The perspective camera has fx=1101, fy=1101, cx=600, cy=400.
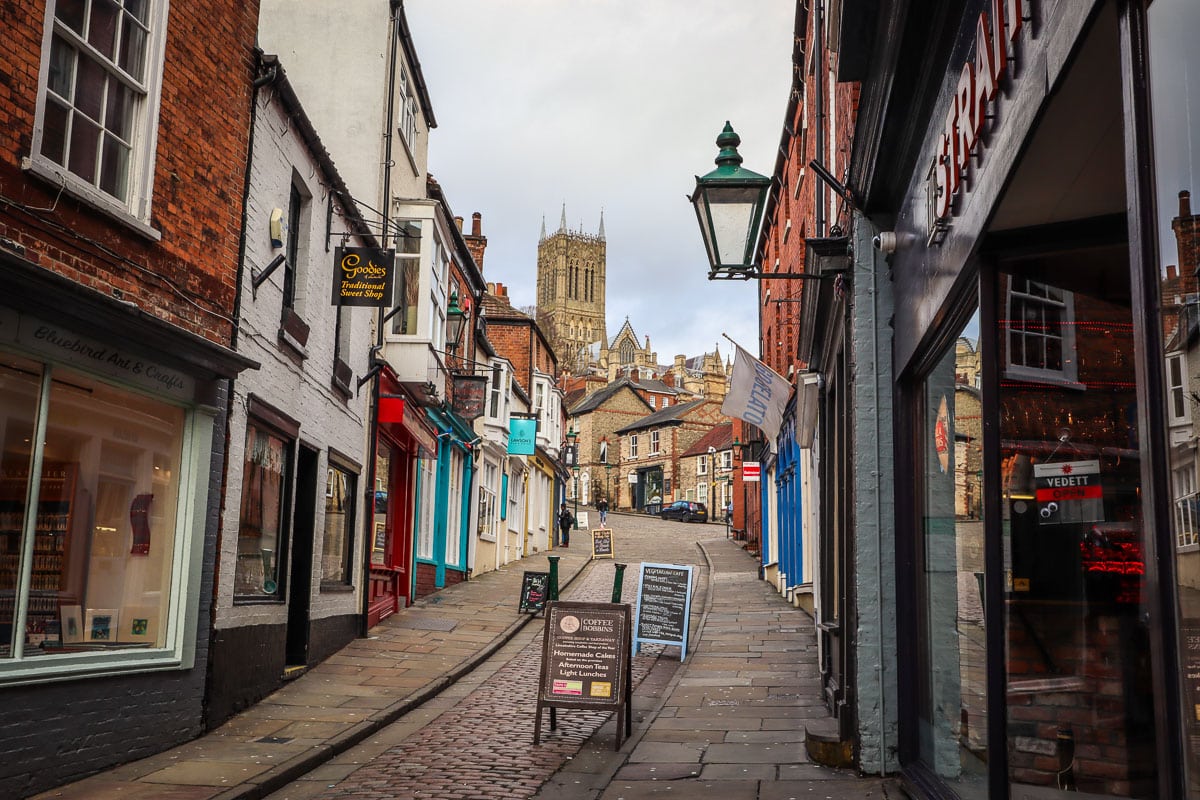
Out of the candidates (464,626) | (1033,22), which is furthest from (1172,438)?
(464,626)

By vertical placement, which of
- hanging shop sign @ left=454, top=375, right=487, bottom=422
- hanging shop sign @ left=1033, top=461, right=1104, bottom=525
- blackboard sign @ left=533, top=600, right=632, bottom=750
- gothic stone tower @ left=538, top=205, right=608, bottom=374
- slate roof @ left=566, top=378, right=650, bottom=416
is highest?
gothic stone tower @ left=538, top=205, right=608, bottom=374

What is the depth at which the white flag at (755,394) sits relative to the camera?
12891mm

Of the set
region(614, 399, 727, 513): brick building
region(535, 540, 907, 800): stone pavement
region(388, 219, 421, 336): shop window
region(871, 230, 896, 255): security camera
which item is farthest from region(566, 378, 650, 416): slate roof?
region(871, 230, 896, 255): security camera

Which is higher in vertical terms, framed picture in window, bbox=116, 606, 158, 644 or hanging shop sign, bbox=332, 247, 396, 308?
hanging shop sign, bbox=332, 247, 396, 308

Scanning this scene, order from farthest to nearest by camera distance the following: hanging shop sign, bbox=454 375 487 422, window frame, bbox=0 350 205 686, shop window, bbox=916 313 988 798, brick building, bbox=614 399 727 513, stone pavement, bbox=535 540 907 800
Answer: brick building, bbox=614 399 727 513, hanging shop sign, bbox=454 375 487 422, window frame, bbox=0 350 205 686, stone pavement, bbox=535 540 907 800, shop window, bbox=916 313 988 798

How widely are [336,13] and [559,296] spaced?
127m

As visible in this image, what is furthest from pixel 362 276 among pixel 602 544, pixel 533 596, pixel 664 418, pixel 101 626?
pixel 664 418

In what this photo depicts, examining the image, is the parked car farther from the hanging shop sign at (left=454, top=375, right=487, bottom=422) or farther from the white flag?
the white flag

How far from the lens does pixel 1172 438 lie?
272cm

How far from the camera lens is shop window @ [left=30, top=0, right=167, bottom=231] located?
22.8 feet

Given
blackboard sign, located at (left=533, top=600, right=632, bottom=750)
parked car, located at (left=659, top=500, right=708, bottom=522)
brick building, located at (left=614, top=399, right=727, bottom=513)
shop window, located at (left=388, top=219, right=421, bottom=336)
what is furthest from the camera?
brick building, located at (left=614, top=399, right=727, bottom=513)

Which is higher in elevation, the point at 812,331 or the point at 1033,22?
the point at 812,331

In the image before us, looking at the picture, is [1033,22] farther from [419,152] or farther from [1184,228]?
[419,152]

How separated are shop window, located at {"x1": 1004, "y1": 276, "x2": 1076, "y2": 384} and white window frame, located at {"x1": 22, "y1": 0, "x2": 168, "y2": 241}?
562 centimetres
